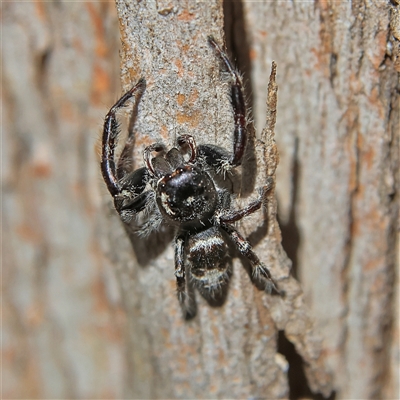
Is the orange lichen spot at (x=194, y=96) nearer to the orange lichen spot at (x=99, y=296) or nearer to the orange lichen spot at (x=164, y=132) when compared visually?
the orange lichen spot at (x=164, y=132)

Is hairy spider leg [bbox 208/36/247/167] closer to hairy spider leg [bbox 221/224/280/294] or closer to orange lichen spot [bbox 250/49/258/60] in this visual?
hairy spider leg [bbox 221/224/280/294]

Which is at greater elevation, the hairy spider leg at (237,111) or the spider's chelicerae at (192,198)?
the hairy spider leg at (237,111)

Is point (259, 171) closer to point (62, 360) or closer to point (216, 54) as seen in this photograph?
point (216, 54)

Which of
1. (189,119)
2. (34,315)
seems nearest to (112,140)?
(189,119)

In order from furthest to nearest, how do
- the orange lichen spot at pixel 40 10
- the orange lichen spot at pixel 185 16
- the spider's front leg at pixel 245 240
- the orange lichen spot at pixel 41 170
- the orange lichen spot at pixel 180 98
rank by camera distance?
the orange lichen spot at pixel 41 170 < the orange lichen spot at pixel 40 10 < the spider's front leg at pixel 245 240 < the orange lichen spot at pixel 180 98 < the orange lichen spot at pixel 185 16

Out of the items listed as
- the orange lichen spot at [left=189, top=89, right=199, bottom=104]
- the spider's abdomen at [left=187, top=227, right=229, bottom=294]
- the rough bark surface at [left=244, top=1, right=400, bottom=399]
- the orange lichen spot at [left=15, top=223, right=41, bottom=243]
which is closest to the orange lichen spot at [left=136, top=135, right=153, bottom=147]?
the orange lichen spot at [left=189, top=89, right=199, bottom=104]

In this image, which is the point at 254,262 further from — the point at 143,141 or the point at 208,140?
the point at 143,141

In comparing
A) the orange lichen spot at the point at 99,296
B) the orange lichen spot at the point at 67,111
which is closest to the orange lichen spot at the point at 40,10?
the orange lichen spot at the point at 67,111
